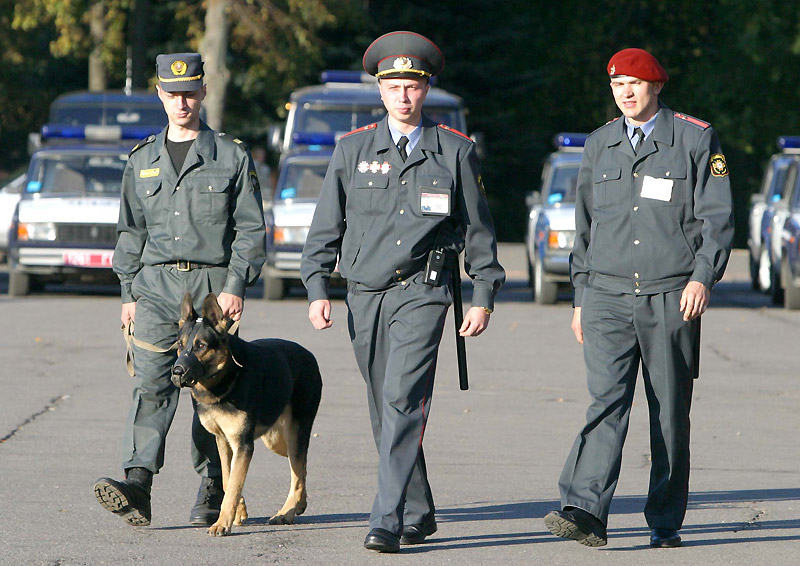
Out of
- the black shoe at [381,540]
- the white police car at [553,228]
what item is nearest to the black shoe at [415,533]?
the black shoe at [381,540]

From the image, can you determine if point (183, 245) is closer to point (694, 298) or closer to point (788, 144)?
point (694, 298)

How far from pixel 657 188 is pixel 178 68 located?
2.08m

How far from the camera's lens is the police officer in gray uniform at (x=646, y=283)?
6.07m

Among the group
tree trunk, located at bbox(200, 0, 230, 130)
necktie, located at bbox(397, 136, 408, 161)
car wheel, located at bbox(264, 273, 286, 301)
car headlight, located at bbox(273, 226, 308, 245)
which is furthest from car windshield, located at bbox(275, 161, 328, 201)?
necktie, located at bbox(397, 136, 408, 161)

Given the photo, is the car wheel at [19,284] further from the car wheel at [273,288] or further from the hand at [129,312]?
the hand at [129,312]

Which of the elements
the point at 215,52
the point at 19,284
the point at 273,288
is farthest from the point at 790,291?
the point at 215,52

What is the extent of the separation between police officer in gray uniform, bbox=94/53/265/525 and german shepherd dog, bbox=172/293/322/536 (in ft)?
0.68

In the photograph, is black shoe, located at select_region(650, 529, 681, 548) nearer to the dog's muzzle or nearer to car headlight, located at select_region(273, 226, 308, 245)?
the dog's muzzle

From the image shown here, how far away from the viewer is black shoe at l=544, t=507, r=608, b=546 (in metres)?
6.00

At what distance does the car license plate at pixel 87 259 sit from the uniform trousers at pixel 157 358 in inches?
473

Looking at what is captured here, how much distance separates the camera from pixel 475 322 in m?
6.10

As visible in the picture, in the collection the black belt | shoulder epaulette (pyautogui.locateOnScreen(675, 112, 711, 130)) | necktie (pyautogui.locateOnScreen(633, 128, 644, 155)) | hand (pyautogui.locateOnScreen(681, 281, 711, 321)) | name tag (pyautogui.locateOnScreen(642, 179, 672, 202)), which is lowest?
the black belt

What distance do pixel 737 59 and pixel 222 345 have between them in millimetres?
35844

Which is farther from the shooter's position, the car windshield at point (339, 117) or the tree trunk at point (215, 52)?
the tree trunk at point (215, 52)
